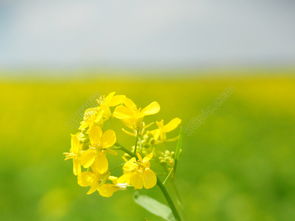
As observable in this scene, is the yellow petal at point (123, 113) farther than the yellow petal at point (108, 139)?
Yes

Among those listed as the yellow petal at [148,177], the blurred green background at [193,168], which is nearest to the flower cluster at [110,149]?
the yellow petal at [148,177]

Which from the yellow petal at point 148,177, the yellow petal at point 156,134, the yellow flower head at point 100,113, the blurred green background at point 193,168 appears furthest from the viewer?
the blurred green background at point 193,168

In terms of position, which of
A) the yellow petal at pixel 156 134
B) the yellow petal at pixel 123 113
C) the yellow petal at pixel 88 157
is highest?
the yellow petal at pixel 123 113

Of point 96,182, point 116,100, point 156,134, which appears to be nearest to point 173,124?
point 156,134

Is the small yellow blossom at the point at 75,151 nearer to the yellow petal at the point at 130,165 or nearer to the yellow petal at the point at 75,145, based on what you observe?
the yellow petal at the point at 75,145

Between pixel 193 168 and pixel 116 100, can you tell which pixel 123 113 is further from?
pixel 193 168

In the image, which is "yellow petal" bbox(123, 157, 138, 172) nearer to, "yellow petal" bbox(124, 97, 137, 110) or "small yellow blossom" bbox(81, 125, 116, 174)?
"small yellow blossom" bbox(81, 125, 116, 174)

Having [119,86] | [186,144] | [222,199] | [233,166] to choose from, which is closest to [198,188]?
[222,199]

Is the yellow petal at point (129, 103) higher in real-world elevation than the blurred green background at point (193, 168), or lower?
lower
